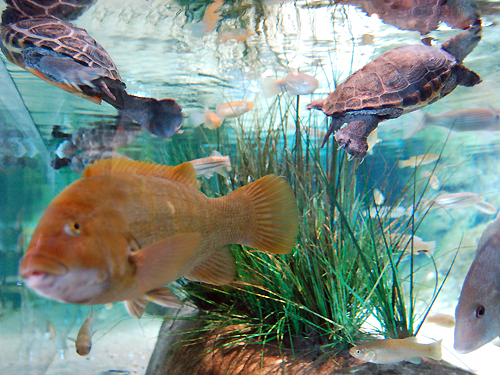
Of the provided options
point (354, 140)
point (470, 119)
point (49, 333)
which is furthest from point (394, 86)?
point (49, 333)

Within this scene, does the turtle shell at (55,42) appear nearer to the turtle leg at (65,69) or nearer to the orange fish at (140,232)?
the turtle leg at (65,69)

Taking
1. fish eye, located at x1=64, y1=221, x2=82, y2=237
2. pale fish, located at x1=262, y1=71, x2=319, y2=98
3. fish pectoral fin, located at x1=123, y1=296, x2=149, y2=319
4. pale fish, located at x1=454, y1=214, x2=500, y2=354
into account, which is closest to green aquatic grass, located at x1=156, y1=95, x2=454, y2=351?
pale fish, located at x1=454, y1=214, x2=500, y2=354

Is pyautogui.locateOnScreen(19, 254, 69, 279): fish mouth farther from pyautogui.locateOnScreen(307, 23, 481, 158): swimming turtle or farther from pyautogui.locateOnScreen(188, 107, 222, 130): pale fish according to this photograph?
pyautogui.locateOnScreen(188, 107, 222, 130): pale fish

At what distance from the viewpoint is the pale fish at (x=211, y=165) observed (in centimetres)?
350

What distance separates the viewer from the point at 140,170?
127cm

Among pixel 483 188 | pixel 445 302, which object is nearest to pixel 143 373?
pixel 445 302

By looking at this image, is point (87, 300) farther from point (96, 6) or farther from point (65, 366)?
point (96, 6)

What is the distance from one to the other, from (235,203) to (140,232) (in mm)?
571

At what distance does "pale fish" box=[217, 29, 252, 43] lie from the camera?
691 centimetres

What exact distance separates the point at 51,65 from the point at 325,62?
7989mm

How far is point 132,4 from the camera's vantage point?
559 centimetres

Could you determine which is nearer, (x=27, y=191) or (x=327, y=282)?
(x=327, y=282)

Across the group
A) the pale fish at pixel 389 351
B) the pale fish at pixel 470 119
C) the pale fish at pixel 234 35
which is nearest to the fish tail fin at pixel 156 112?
the pale fish at pixel 389 351

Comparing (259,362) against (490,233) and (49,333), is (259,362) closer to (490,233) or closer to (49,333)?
(490,233)
